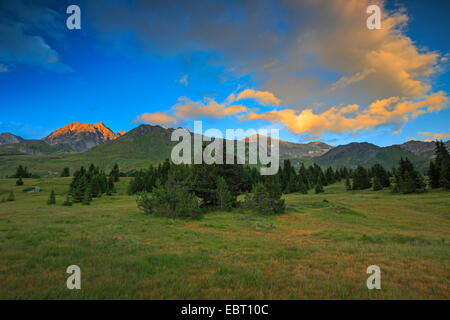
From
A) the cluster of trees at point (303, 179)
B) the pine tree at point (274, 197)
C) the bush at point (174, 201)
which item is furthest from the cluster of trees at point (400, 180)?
the bush at point (174, 201)

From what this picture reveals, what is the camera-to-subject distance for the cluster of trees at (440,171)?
54.8 m

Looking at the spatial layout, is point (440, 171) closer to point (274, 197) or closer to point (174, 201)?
point (274, 197)

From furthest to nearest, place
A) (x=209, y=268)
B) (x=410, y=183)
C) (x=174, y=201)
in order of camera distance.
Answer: (x=410, y=183), (x=174, y=201), (x=209, y=268)

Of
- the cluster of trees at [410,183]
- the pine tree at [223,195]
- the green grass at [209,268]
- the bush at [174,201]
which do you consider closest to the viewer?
the green grass at [209,268]

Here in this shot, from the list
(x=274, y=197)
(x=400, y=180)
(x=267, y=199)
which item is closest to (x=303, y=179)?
(x=400, y=180)

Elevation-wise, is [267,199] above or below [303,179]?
below

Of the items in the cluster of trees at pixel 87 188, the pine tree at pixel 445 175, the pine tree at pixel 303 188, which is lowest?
the pine tree at pixel 303 188

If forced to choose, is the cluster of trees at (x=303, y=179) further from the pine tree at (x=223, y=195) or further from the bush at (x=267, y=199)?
the pine tree at (x=223, y=195)

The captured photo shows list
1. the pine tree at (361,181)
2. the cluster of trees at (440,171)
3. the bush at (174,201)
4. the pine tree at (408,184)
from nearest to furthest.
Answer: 1. the bush at (174,201)
2. the cluster of trees at (440,171)
3. the pine tree at (408,184)
4. the pine tree at (361,181)

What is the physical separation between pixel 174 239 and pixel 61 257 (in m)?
6.80

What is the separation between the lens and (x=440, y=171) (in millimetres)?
57531

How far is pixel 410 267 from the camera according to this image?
32.1ft

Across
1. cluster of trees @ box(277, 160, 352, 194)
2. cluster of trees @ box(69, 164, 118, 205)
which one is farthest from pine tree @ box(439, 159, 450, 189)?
cluster of trees @ box(69, 164, 118, 205)
